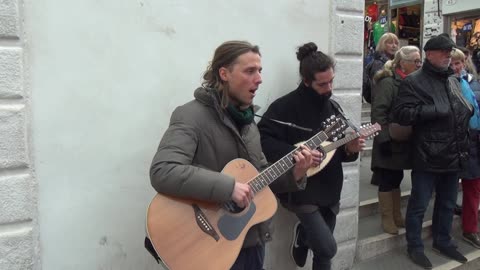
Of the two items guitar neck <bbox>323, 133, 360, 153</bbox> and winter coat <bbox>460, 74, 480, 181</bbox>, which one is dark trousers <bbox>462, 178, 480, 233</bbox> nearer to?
winter coat <bbox>460, 74, 480, 181</bbox>

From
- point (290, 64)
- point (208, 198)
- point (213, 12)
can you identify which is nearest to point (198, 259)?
point (208, 198)

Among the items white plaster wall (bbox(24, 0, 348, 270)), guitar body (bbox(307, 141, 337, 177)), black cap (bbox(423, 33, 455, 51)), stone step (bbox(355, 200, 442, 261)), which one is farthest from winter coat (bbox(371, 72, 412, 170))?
white plaster wall (bbox(24, 0, 348, 270))

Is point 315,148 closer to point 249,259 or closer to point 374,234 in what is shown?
point 249,259

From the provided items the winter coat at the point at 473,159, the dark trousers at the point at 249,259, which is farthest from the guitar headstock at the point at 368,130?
the winter coat at the point at 473,159

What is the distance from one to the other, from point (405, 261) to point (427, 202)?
2.07ft

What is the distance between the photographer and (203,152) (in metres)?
2.14

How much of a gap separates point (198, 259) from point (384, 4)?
10.2 meters

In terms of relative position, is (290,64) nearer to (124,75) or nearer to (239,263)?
(124,75)

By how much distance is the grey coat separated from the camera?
6.41ft

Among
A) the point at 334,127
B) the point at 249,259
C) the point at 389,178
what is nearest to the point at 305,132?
the point at 334,127

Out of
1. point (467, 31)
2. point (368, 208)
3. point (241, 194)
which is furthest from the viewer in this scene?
point (467, 31)

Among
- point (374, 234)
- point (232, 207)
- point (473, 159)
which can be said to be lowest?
point (374, 234)

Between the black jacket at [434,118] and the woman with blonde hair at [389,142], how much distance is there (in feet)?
1.08

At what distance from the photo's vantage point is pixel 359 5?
3709 mm
